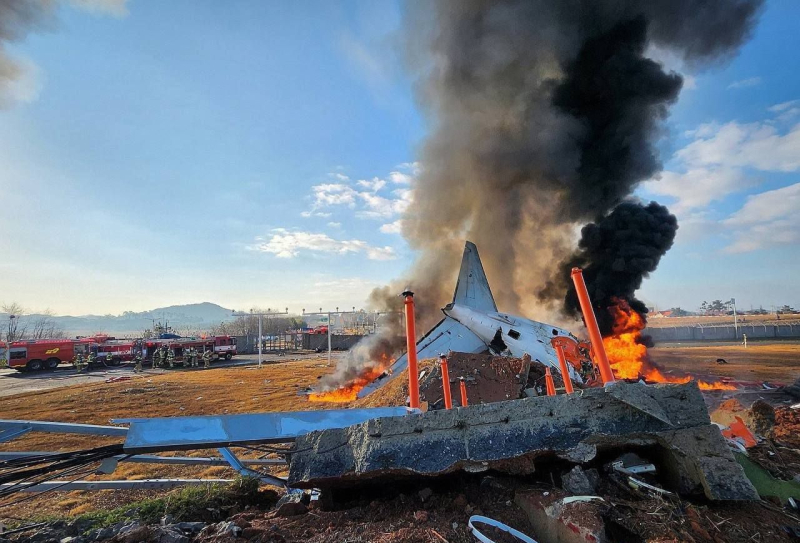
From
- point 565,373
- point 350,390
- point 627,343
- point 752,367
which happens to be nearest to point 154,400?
point 350,390

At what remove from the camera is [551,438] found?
272cm

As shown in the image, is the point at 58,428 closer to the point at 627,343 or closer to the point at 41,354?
the point at 627,343

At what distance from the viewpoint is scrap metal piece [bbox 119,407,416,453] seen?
3.17m

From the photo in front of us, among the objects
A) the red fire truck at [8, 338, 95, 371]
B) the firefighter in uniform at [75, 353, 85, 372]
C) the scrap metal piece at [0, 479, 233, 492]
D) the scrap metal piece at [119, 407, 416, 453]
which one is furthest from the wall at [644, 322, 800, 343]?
the red fire truck at [8, 338, 95, 371]

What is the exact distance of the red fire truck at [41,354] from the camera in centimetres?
2864

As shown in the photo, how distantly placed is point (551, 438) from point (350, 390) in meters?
12.8

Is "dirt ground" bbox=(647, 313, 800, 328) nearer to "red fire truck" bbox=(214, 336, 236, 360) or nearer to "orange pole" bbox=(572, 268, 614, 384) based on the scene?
"red fire truck" bbox=(214, 336, 236, 360)

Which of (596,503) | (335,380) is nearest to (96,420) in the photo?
(335,380)

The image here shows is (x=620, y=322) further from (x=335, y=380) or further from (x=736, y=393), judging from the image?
(x=335, y=380)

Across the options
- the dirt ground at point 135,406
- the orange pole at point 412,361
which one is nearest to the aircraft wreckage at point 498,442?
the orange pole at point 412,361

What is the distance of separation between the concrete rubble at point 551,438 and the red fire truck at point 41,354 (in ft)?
124

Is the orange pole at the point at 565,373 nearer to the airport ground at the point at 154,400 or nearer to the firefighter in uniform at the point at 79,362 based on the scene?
the airport ground at the point at 154,400

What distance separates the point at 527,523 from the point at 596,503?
440 mm

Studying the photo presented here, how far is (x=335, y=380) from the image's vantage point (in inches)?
595
